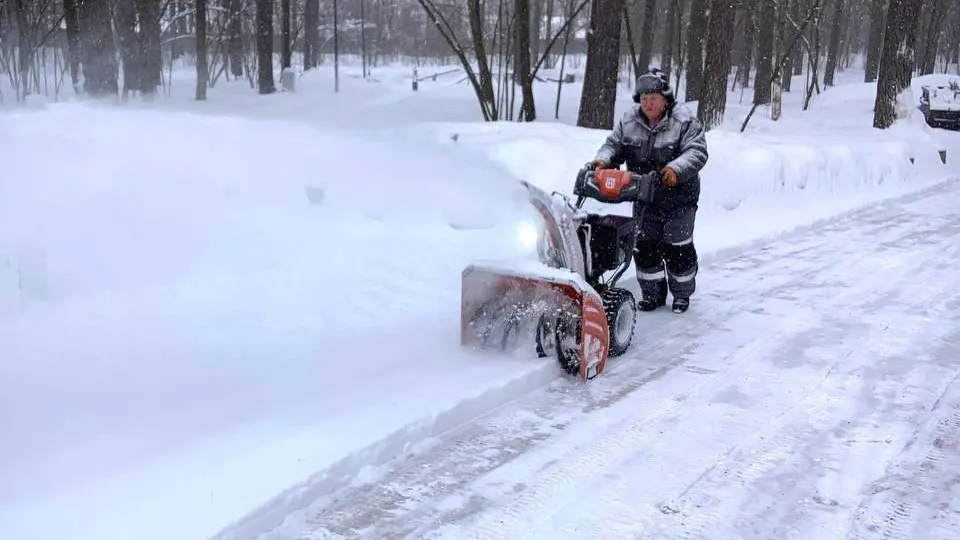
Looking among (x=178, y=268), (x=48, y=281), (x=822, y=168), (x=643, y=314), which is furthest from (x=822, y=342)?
(x=822, y=168)

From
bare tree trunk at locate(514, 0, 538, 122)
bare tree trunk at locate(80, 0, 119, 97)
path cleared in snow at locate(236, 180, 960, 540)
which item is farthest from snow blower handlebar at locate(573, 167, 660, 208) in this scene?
bare tree trunk at locate(80, 0, 119, 97)

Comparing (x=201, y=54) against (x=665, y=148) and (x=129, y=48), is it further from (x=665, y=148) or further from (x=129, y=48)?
(x=665, y=148)

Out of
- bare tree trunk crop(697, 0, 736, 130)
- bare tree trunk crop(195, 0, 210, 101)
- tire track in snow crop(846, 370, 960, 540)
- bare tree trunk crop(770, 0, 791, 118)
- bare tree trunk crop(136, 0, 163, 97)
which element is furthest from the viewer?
bare tree trunk crop(195, 0, 210, 101)

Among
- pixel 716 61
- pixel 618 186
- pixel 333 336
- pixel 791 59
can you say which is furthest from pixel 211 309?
pixel 791 59

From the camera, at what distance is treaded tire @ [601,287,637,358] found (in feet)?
16.5

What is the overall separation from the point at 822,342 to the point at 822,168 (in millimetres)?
7747

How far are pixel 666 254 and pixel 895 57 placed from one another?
48.0 ft

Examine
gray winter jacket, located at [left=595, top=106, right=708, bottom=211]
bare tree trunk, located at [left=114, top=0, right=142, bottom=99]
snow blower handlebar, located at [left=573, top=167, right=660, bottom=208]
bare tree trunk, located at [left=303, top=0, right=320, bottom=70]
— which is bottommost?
snow blower handlebar, located at [left=573, top=167, right=660, bottom=208]

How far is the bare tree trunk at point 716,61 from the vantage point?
14188 mm

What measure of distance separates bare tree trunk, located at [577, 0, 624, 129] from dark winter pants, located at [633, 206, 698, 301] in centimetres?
673

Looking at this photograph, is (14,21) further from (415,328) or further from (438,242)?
(415,328)

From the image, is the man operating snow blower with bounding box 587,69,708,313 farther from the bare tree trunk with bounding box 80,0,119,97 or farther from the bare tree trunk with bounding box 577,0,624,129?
the bare tree trunk with bounding box 80,0,119,97

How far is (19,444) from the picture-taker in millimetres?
3535

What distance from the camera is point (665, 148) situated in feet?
18.7
